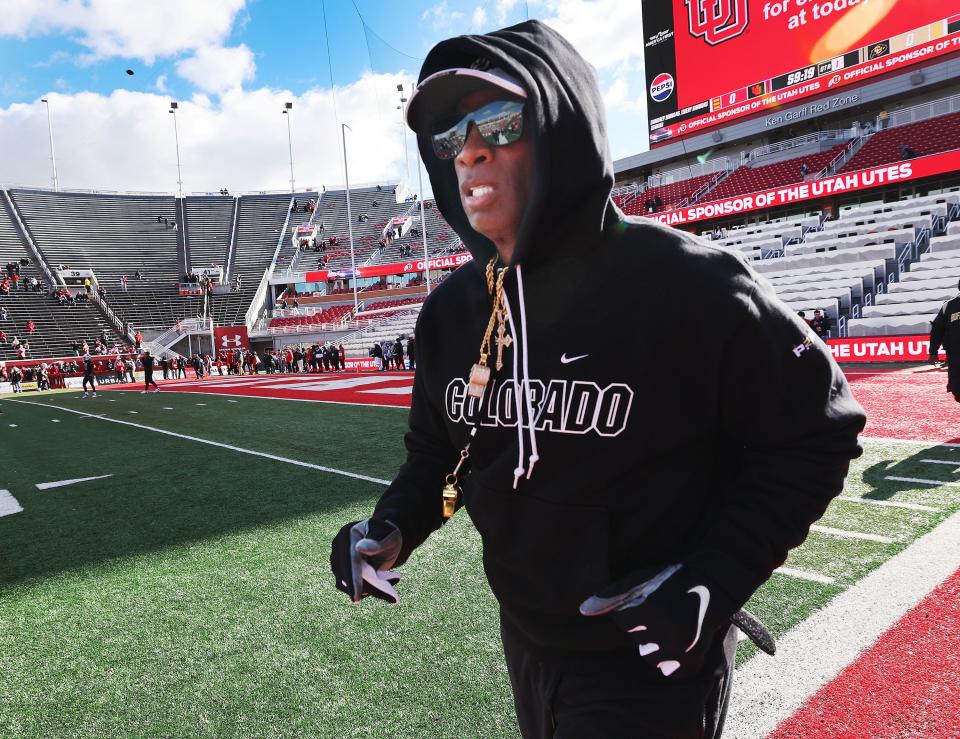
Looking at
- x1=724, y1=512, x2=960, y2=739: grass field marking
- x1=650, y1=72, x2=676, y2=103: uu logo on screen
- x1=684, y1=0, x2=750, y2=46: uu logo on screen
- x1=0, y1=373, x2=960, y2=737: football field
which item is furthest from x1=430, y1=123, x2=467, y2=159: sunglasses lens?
x1=650, y1=72, x2=676, y2=103: uu logo on screen

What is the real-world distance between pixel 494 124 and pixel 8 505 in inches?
275

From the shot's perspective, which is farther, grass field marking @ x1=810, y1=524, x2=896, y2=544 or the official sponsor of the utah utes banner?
the official sponsor of the utah utes banner

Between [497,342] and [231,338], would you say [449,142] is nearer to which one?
[497,342]

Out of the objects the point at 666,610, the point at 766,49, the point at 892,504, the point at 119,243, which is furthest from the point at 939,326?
the point at 119,243

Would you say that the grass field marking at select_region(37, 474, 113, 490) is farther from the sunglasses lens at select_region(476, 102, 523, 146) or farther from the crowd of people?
the crowd of people

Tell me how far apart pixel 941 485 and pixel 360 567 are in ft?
16.8

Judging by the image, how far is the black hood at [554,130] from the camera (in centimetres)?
119

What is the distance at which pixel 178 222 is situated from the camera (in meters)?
60.8

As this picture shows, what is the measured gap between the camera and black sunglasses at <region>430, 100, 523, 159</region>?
123 centimetres

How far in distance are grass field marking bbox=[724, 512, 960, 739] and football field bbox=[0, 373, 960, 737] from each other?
73mm

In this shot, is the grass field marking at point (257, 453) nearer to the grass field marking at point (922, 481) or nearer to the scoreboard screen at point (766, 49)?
the grass field marking at point (922, 481)

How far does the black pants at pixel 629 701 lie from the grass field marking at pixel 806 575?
2.45 metres

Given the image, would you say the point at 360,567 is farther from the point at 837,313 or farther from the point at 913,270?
the point at 913,270

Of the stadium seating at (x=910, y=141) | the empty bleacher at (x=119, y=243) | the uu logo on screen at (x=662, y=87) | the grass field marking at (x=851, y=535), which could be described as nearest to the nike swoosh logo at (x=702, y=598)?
the grass field marking at (x=851, y=535)
